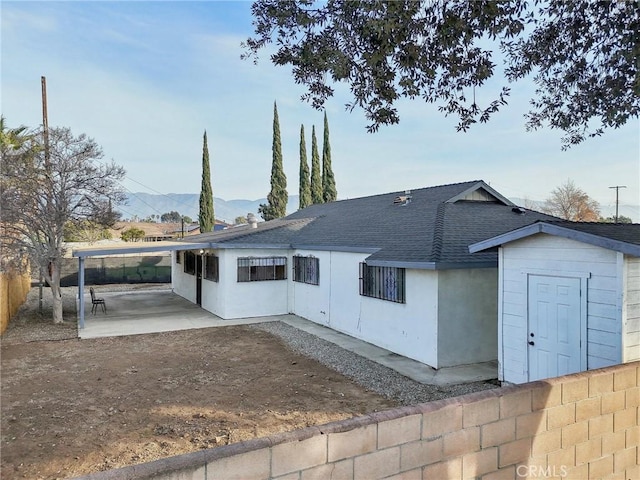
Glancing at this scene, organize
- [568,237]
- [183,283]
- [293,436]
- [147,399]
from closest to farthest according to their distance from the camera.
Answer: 1. [293,436]
2. [568,237]
3. [147,399]
4. [183,283]

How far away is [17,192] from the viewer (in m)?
12.9

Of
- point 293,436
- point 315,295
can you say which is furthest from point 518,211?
point 293,436

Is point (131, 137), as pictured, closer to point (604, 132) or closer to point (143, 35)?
point (143, 35)

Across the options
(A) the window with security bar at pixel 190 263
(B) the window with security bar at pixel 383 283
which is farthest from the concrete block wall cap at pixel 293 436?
(A) the window with security bar at pixel 190 263

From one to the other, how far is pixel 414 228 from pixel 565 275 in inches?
206

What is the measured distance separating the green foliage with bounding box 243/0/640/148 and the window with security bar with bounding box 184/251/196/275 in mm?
13373

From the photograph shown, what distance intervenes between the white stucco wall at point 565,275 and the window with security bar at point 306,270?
7.35 metres

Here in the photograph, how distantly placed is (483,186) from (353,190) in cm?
3548

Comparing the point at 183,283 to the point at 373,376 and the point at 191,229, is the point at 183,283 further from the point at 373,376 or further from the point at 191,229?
the point at 191,229

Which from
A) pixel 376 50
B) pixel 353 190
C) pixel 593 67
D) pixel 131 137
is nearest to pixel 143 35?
pixel 376 50

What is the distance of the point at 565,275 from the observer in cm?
660

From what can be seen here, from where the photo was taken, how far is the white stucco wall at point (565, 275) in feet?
19.4

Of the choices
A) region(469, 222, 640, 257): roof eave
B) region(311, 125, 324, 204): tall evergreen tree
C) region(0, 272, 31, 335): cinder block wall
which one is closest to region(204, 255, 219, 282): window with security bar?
region(0, 272, 31, 335): cinder block wall

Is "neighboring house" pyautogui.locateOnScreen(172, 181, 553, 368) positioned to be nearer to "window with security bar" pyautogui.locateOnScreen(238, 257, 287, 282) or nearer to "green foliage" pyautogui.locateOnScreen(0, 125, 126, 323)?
"window with security bar" pyautogui.locateOnScreen(238, 257, 287, 282)
